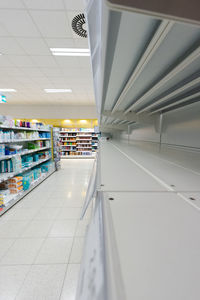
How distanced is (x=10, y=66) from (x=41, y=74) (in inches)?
36.1

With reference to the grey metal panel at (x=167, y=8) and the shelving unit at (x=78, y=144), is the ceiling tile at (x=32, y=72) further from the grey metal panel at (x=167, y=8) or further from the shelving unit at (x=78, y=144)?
the grey metal panel at (x=167, y=8)

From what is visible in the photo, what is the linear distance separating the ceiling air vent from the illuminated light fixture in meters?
0.62

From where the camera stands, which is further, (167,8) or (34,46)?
(34,46)

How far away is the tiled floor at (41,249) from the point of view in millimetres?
1365

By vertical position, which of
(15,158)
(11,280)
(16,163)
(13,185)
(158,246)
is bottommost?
(11,280)

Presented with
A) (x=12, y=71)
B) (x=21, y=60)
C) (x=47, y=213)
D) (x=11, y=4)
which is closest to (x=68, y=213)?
(x=47, y=213)

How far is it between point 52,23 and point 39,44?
841mm

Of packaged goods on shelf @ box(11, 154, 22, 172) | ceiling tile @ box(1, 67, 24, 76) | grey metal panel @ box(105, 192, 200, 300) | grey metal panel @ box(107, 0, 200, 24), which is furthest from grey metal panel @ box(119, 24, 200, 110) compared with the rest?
ceiling tile @ box(1, 67, 24, 76)

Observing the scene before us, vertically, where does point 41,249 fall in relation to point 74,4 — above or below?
below

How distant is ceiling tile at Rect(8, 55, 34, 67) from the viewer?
3895 mm

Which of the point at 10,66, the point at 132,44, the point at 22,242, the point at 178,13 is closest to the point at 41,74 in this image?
the point at 10,66

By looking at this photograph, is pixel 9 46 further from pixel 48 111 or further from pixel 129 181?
pixel 48 111

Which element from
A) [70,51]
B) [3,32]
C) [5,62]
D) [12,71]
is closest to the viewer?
[3,32]

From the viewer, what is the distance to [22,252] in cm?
178
